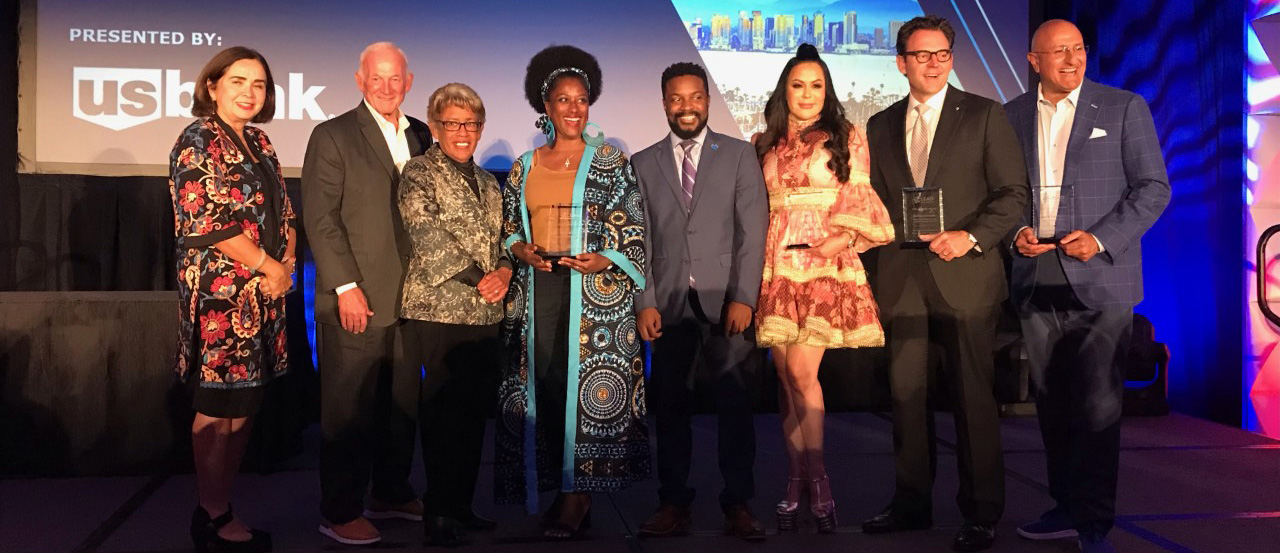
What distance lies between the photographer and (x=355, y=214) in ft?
10.7

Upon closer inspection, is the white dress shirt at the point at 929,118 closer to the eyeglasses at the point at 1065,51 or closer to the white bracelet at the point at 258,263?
the eyeglasses at the point at 1065,51

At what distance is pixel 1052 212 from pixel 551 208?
157 centimetres

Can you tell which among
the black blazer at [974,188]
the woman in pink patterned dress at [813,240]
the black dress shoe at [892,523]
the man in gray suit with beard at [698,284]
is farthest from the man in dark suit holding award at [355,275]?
the black blazer at [974,188]

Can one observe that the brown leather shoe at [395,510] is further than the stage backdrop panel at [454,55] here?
No

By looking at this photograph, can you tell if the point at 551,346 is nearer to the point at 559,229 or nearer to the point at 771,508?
the point at 559,229

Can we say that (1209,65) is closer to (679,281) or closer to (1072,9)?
(1072,9)

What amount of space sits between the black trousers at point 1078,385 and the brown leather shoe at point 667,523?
1.21 metres

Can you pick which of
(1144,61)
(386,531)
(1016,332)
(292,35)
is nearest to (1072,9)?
(1144,61)

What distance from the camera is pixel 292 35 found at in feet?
19.1

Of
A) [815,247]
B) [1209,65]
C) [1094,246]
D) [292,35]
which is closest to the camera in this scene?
[1094,246]

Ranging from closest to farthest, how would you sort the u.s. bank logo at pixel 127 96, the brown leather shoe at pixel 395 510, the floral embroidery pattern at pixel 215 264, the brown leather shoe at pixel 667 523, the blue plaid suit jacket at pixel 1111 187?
the floral embroidery pattern at pixel 215 264
the blue plaid suit jacket at pixel 1111 187
the brown leather shoe at pixel 667 523
the brown leather shoe at pixel 395 510
the u.s. bank logo at pixel 127 96

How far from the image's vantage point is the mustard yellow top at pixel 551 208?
3217 millimetres

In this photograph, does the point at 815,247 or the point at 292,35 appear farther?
the point at 292,35

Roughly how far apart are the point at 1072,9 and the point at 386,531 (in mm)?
5207
